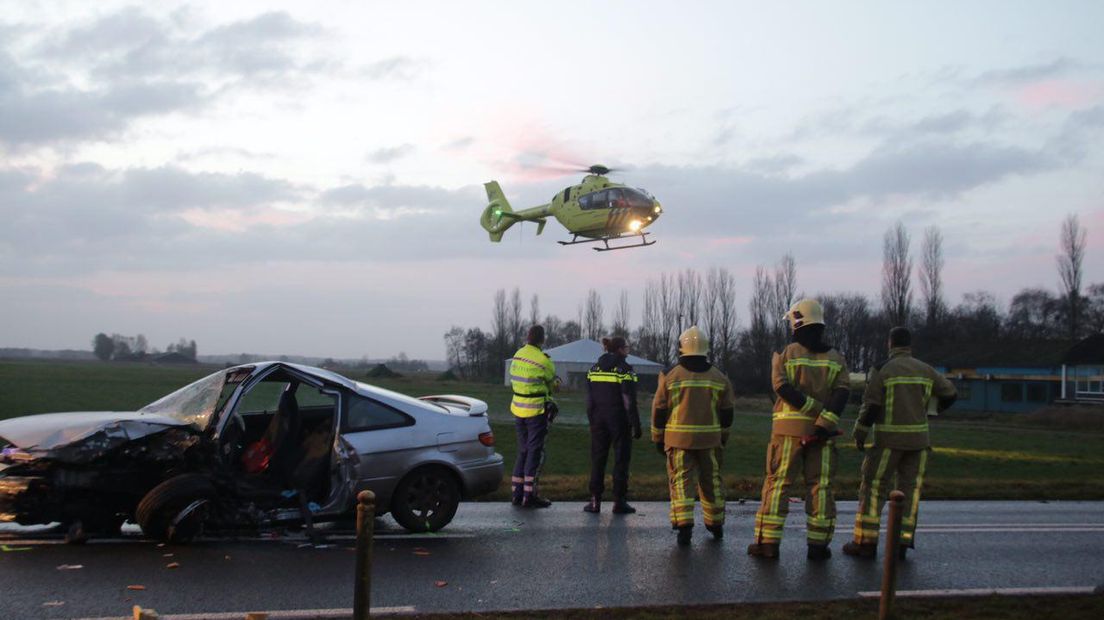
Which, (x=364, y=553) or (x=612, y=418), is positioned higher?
(x=612, y=418)

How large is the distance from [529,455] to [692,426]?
303 centimetres

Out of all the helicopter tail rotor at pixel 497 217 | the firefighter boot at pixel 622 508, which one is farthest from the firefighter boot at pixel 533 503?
the helicopter tail rotor at pixel 497 217

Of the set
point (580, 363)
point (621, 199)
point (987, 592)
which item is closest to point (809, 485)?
Answer: point (987, 592)

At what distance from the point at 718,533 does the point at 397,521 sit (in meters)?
3.20

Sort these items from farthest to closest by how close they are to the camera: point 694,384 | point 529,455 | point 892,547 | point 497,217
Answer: point 497,217
point 529,455
point 694,384
point 892,547

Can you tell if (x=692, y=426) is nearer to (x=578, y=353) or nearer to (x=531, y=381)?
(x=531, y=381)

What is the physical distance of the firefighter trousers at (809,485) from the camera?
818cm

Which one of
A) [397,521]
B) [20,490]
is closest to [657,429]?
[397,521]

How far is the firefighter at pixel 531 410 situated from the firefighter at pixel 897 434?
13.5ft

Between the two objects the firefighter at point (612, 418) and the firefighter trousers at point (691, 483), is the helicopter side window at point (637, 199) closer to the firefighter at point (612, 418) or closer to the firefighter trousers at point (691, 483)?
the firefighter at point (612, 418)

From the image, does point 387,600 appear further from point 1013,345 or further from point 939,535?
point 1013,345

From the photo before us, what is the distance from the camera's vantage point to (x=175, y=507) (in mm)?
7926

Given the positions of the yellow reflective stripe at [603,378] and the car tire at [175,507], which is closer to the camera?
the car tire at [175,507]

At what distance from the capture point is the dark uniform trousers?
37.2ft
